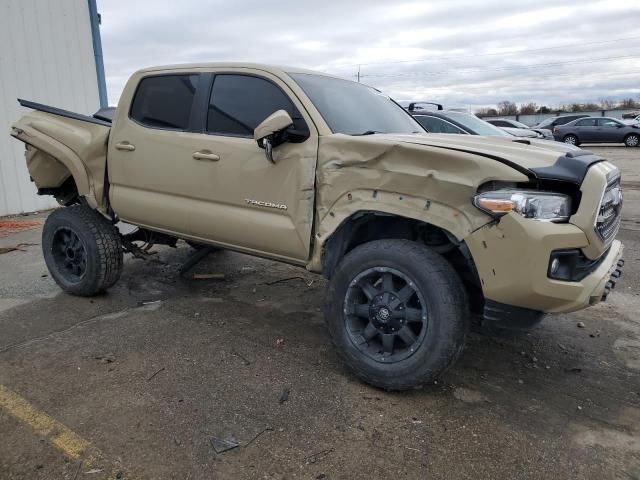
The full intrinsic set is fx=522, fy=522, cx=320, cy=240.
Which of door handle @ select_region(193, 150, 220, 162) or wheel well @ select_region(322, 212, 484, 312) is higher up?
door handle @ select_region(193, 150, 220, 162)

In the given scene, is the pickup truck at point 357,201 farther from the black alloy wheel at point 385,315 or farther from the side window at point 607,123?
the side window at point 607,123

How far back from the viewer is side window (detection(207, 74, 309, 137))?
3.63 metres

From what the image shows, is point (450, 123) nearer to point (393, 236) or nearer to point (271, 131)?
point (393, 236)

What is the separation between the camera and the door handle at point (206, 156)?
3732 mm

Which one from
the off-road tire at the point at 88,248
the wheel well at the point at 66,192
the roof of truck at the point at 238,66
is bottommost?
the off-road tire at the point at 88,248

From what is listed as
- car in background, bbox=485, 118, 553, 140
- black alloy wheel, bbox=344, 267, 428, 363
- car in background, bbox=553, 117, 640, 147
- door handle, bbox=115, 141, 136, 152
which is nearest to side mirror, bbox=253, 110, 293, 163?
black alloy wheel, bbox=344, 267, 428, 363

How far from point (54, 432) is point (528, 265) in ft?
8.28

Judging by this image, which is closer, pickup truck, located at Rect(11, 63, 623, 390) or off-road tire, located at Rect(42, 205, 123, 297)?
pickup truck, located at Rect(11, 63, 623, 390)

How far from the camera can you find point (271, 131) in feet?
10.4

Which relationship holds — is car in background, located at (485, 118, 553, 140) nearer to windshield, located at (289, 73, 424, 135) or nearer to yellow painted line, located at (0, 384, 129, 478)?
windshield, located at (289, 73, 424, 135)

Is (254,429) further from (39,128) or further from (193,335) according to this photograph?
(39,128)

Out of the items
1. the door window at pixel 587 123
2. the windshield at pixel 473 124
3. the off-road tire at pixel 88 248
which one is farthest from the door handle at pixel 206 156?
the door window at pixel 587 123

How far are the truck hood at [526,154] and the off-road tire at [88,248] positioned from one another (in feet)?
8.85

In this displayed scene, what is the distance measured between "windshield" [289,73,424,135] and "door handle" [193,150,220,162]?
79 centimetres
